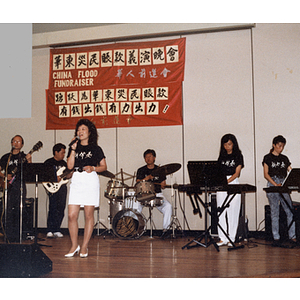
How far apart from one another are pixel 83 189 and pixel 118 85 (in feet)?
10.3

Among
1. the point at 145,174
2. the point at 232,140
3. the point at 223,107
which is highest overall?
the point at 223,107

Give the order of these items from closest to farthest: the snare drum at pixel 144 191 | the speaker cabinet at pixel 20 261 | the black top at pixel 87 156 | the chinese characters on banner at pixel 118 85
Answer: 1. the speaker cabinet at pixel 20 261
2. the black top at pixel 87 156
3. the snare drum at pixel 144 191
4. the chinese characters on banner at pixel 118 85

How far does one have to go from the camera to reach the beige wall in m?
6.03

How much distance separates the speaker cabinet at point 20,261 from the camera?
9.84 feet

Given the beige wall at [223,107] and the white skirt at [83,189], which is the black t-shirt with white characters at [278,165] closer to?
the beige wall at [223,107]

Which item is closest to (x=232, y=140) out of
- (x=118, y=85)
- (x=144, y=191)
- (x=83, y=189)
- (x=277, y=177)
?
(x=277, y=177)

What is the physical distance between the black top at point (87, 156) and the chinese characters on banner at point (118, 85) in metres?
2.59

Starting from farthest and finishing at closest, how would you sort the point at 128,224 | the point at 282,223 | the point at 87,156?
1. the point at 128,224
2. the point at 282,223
3. the point at 87,156

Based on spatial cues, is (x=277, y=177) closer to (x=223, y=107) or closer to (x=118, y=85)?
(x=223, y=107)

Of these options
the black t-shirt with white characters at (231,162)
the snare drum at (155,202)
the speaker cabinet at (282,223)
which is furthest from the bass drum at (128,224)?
the speaker cabinet at (282,223)

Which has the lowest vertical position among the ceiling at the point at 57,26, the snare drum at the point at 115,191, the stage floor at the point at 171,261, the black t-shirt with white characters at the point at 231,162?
the stage floor at the point at 171,261

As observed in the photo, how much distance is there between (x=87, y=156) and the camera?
4.01 meters

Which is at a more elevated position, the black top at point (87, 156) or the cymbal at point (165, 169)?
the black top at point (87, 156)

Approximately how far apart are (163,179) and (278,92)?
2.47 meters
